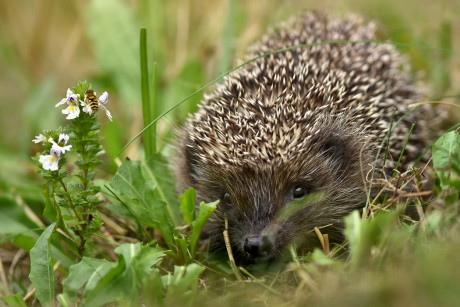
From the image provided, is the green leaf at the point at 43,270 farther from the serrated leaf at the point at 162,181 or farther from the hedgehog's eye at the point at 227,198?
the hedgehog's eye at the point at 227,198

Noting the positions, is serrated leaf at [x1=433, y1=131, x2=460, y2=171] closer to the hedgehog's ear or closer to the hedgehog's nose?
the hedgehog's ear

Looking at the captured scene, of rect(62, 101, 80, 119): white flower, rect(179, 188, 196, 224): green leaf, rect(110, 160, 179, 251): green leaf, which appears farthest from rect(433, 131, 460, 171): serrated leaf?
rect(62, 101, 80, 119): white flower

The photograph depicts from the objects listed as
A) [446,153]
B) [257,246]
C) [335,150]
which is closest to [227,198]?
[257,246]

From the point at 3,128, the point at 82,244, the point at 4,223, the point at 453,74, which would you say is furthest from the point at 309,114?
the point at 3,128

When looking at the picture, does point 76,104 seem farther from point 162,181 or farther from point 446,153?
point 446,153

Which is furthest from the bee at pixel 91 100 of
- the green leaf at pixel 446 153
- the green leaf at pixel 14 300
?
the green leaf at pixel 446 153
